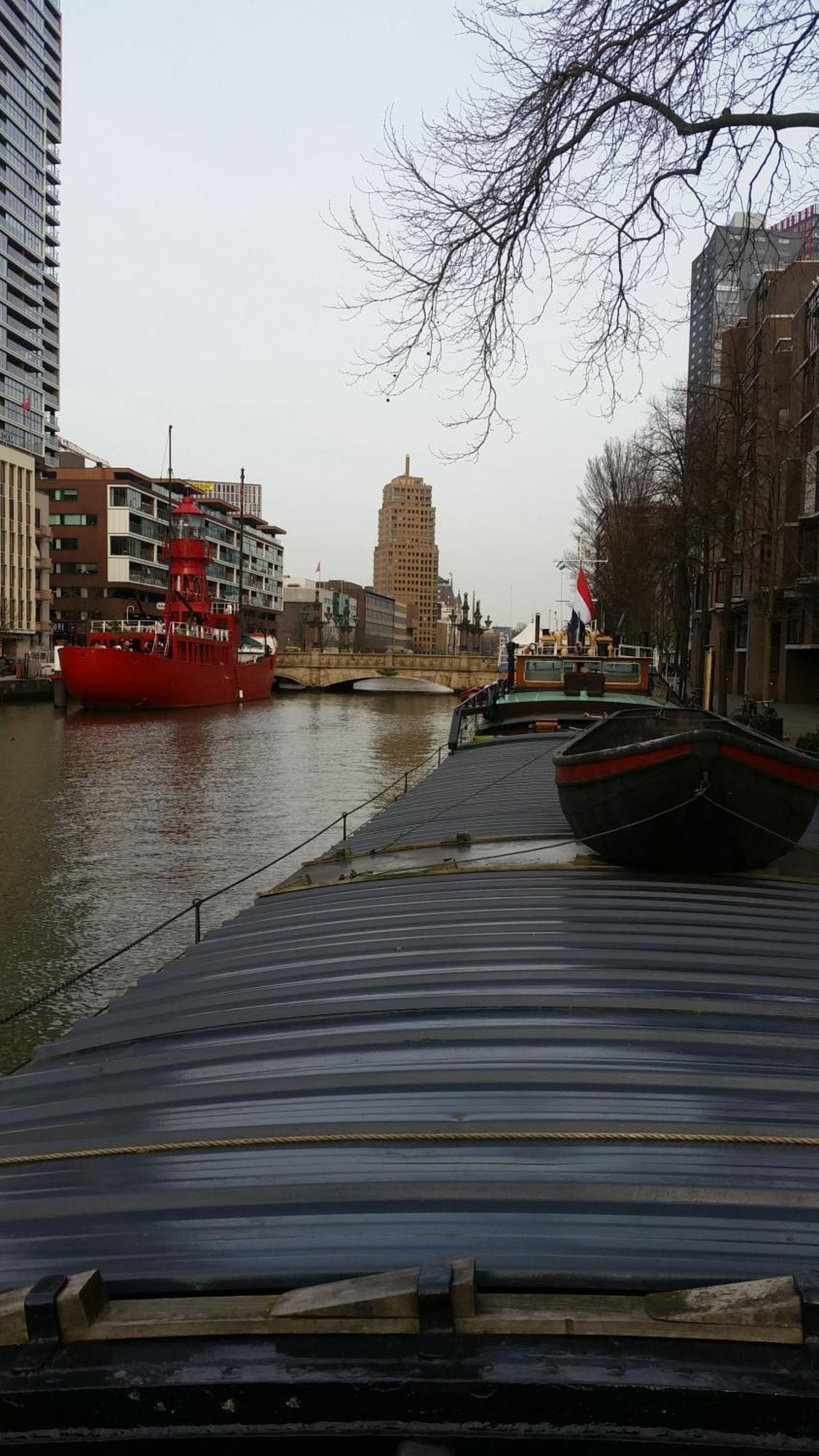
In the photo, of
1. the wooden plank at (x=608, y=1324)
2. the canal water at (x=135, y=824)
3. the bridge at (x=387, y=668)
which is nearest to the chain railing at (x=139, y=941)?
the canal water at (x=135, y=824)

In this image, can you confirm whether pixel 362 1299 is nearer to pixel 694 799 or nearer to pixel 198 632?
pixel 694 799

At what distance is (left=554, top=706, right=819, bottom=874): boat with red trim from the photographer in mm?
6941

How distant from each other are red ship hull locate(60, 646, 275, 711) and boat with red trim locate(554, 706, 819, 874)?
53564 millimetres

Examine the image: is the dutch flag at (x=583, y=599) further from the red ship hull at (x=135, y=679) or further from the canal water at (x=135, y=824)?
the red ship hull at (x=135, y=679)

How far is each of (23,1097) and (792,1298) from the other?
3.95 meters

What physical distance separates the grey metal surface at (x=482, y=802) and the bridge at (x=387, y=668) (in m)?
76.5

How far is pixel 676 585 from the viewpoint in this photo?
51.2 m

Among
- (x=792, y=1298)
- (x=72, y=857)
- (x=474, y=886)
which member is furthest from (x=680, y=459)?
(x=792, y=1298)

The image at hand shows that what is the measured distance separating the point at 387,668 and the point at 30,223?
55065 mm

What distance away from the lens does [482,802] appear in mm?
12383

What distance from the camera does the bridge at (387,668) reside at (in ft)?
316

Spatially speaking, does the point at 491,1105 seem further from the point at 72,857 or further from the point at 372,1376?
the point at 72,857

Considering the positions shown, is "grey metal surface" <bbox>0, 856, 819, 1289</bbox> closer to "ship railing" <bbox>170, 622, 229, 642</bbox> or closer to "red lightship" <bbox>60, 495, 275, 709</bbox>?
"red lightship" <bbox>60, 495, 275, 709</bbox>

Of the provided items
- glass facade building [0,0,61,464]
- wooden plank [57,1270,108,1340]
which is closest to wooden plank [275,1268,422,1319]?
wooden plank [57,1270,108,1340]
